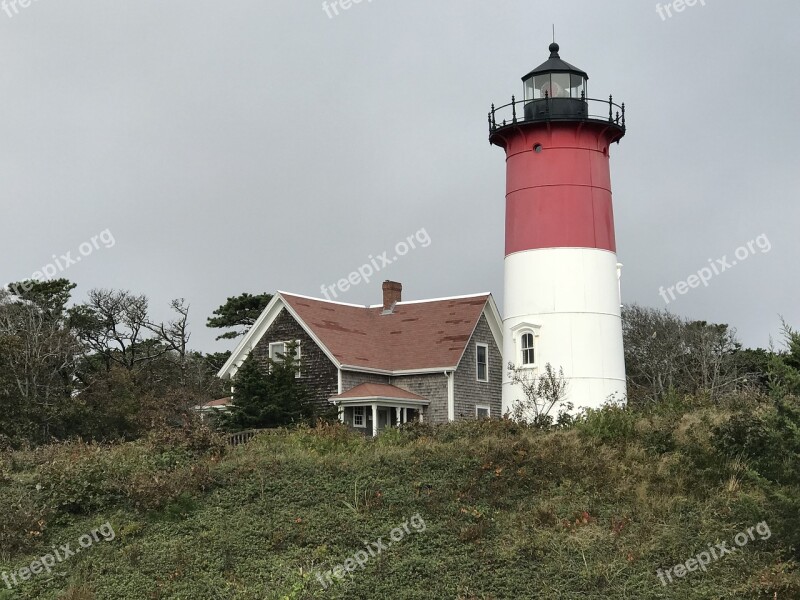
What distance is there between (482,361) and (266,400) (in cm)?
774

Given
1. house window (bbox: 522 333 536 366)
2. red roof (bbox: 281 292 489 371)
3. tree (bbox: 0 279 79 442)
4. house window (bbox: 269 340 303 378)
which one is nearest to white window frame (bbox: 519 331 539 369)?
house window (bbox: 522 333 536 366)

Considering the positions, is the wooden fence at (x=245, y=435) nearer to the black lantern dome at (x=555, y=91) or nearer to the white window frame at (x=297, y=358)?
the white window frame at (x=297, y=358)

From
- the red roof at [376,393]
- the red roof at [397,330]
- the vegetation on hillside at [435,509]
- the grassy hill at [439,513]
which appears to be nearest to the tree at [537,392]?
the vegetation on hillside at [435,509]

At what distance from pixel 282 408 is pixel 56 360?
38.5ft

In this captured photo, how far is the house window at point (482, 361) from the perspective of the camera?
111ft

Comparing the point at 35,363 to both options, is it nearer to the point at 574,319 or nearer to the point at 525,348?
the point at 525,348

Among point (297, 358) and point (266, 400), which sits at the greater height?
point (297, 358)

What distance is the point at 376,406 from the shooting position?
103 feet

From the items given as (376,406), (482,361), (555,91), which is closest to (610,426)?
(555,91)

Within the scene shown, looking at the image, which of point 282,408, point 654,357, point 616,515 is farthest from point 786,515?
point 654,357

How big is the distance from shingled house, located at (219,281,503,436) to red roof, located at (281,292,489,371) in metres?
0.04

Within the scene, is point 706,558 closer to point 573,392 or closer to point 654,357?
point 573,392

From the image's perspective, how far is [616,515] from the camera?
14.3 m

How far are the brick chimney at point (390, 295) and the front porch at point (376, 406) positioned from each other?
4.51 m
